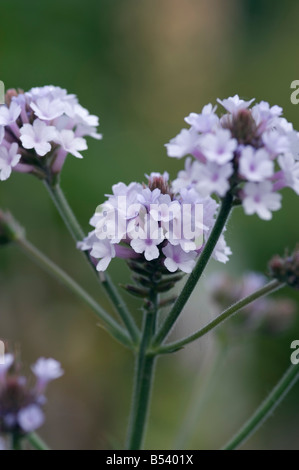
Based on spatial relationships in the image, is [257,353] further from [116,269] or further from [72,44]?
[72,44]

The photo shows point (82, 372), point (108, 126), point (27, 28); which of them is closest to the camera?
point (82, 372)

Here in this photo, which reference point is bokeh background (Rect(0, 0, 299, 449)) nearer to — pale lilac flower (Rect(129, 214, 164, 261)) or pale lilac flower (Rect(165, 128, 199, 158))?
pale lilac flower (Rect(129, 214, 164, 261))

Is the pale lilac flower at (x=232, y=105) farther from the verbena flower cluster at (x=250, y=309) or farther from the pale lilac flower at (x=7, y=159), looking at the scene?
the verbena flower cluster at (x=250, y=309)

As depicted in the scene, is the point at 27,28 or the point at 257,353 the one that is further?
the point at 27,28

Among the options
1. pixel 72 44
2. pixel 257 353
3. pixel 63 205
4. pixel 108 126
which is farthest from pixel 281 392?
pixel 72 44
